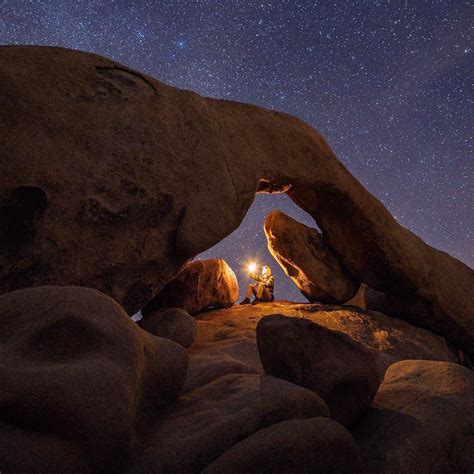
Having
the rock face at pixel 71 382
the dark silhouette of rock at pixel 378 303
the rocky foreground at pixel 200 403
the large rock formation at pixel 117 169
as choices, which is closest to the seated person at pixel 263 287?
the dark silhouette of rock at pixel 378 303

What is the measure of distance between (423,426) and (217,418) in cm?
136

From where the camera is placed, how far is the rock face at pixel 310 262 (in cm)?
929

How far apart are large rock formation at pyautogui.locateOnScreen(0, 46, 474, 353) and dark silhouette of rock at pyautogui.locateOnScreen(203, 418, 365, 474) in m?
3.53

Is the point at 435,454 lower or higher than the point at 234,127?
lower

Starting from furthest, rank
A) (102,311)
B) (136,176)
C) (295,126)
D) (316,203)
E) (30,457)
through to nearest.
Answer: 1. (316,203)
2. (295,126)
3. (136,176)
4. (102,311)
5. (30,457)

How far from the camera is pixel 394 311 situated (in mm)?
8992

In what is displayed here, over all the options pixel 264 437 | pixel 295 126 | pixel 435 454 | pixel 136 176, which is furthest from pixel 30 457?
pixel 295 126

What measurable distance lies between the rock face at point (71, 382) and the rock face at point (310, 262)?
7.24m

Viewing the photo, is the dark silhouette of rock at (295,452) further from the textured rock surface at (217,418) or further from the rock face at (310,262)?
the rock face at (310,262)

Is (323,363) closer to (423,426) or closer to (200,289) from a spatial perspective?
(423,426)

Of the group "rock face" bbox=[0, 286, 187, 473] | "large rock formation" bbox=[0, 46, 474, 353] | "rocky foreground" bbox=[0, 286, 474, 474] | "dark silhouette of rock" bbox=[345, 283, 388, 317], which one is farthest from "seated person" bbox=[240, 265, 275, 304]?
"rock face" bbox=[0, 286, 187, 473]

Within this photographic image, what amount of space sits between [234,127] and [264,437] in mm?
5653

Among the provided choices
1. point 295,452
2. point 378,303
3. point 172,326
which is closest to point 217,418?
point 295,452

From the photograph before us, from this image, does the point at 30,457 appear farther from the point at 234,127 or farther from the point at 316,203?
the point at 316,203
